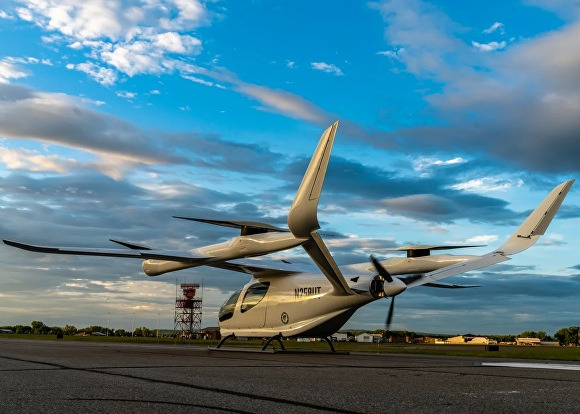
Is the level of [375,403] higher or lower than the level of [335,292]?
lower

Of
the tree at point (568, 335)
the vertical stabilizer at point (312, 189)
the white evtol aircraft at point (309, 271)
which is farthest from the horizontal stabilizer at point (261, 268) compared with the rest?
the tree at point (568, 335)

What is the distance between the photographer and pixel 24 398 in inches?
295

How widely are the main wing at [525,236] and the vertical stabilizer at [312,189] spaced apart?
25.1 feet

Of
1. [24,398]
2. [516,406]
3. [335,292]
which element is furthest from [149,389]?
[335,292]

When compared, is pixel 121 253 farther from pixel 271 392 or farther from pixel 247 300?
pixel 271 392

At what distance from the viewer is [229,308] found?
29906 millimetres

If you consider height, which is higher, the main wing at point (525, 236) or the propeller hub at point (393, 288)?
the main wing at point (525, 236)

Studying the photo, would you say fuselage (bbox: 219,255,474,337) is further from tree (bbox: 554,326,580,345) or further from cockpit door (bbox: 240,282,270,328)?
tree (bbox: 554,326,580,345)

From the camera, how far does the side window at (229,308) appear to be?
97.6ft

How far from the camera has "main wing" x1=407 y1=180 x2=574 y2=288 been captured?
2397 centimetres

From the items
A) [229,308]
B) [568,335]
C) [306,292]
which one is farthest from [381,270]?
[568,335]

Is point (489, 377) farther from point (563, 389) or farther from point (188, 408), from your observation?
point (188, 408)

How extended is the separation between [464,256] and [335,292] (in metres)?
5.59

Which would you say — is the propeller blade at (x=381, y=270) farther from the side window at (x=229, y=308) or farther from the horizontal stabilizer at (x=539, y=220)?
the side window at (x=229, y=308)
